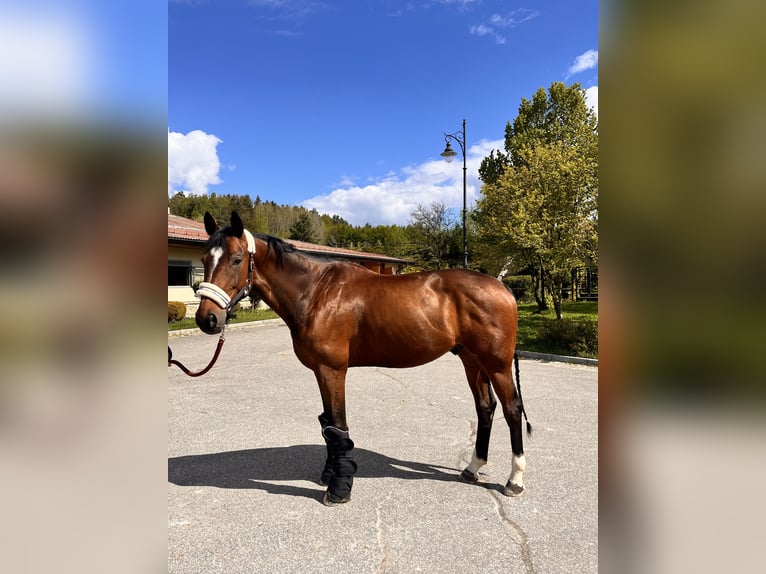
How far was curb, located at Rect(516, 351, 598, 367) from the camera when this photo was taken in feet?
27.3

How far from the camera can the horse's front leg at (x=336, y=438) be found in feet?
10.2

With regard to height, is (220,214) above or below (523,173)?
above

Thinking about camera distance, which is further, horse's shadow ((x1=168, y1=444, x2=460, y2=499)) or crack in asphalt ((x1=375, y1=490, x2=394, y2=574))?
horse's shadow ((x1=168, y1=444, x2=460, y2=499))

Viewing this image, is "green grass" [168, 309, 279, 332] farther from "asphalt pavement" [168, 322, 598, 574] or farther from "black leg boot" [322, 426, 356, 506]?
"black leg boot" [322, 426, 356, 506]

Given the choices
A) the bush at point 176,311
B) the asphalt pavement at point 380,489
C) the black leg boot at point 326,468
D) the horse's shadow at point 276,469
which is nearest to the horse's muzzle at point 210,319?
the black leg boot at point 326,468

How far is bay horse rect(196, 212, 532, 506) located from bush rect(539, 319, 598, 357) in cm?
625

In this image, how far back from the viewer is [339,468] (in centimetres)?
311

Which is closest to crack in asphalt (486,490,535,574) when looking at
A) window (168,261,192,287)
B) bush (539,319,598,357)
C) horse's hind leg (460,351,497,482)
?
horse's hind leg (460,351,497,482)

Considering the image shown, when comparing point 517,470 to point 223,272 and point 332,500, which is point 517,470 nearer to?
point 332,500

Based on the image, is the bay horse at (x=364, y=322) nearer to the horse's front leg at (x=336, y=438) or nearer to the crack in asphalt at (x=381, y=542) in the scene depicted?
the horse's front leg at (x=336, y=438)
